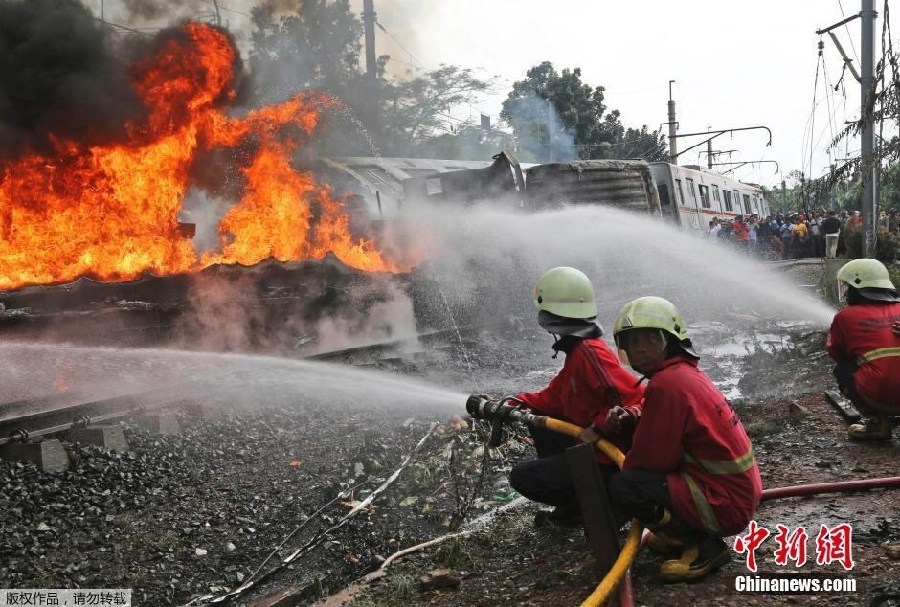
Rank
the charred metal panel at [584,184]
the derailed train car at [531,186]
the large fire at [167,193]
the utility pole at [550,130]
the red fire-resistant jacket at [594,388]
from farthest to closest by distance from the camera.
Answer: the utility pole at [550,130]
the charred metal panel at [584,184]
the derailed train car at [531,186]
the large fire at [167,193]
the red fire-resistant jacket at [594,388]

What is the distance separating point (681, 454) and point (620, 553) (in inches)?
22.8

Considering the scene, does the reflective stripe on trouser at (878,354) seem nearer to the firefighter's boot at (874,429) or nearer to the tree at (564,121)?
the firefighter's boot at (874,429)

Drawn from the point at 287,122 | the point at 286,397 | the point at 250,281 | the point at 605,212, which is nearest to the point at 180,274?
the point at 250,281

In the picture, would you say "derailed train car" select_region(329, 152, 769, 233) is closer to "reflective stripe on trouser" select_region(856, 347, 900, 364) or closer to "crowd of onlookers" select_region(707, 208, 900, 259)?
"crowd of onlookers" select_region(707, 208, 900, 259)

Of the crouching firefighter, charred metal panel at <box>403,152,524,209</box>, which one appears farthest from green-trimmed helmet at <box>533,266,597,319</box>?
charred metal panel at <box>403,152,524,209</box>

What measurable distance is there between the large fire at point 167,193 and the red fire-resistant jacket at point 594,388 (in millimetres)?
7083

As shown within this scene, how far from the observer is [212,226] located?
15109 millimetres

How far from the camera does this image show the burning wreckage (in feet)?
28.2

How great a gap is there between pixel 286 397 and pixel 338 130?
16266mm

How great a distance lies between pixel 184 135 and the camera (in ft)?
38.1

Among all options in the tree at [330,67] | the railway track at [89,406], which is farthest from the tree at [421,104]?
the railway track at [89,406]

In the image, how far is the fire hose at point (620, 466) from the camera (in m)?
2.87

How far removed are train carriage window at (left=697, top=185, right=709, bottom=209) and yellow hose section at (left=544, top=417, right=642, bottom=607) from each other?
2288 cm

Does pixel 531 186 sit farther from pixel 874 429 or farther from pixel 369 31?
pixel 369 31
